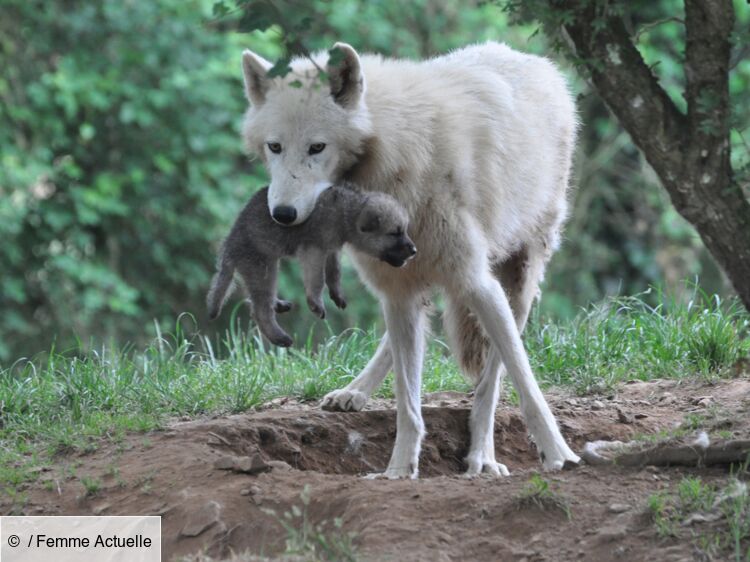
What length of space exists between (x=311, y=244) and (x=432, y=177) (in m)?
0.62

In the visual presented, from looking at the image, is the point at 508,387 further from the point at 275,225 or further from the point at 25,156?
the point at 25,156

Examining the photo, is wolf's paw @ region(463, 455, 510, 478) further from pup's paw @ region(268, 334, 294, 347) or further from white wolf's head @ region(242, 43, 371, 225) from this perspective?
white wolf's head @ region(242, 43, 371, 225)

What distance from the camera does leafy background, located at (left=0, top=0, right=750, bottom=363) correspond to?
12.2 meters

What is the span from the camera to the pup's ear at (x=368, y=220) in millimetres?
4707

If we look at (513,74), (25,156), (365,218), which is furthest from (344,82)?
(25,156)

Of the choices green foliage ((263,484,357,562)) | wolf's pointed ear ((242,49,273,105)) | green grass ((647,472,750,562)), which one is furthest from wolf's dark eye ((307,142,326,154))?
green grass ((647,472,750,562))

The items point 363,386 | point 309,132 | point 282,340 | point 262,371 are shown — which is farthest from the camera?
point 262,371

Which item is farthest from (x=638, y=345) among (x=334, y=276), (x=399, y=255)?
(x=399, y=255)

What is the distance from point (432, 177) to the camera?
4930 mm

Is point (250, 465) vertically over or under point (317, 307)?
under

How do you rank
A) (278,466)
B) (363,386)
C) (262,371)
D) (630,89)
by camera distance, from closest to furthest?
(630,89), (278,466), (363,386), (262,371)

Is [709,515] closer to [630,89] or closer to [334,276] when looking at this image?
[630,89]

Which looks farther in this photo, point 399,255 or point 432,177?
point 432,177

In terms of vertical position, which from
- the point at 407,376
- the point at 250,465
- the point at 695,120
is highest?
the point at 695,120
